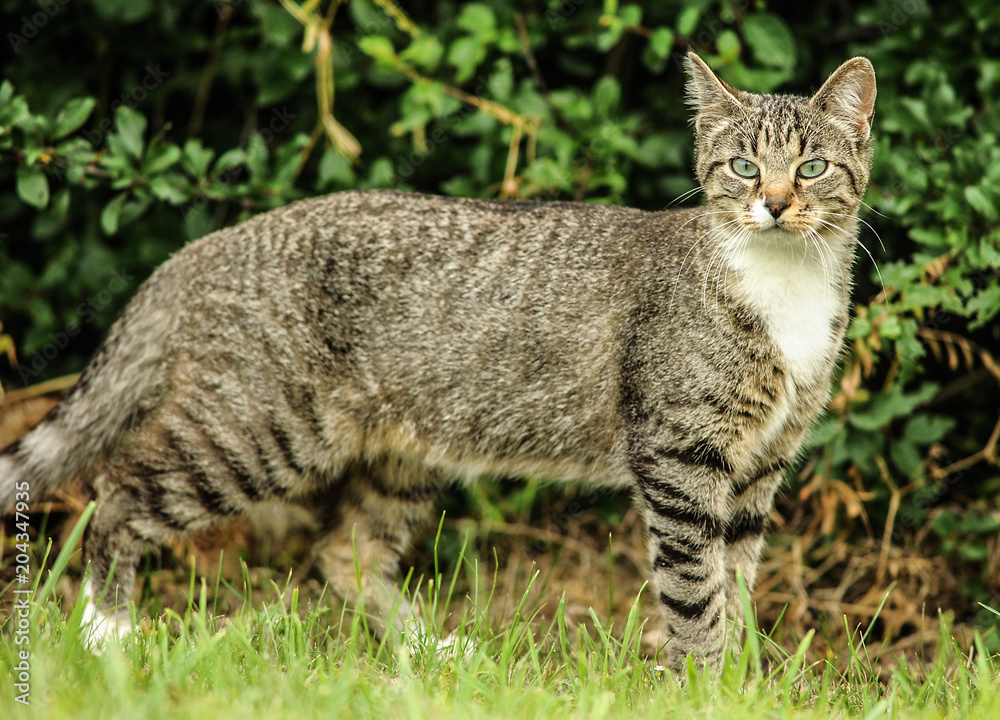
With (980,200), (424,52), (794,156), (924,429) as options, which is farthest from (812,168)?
(424,52)

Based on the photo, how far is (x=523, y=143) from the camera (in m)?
4.88

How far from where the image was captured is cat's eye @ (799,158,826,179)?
349 cm

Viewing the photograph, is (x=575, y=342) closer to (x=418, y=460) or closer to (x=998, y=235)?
(x=418, y=460)

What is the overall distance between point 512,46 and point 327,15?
945mm

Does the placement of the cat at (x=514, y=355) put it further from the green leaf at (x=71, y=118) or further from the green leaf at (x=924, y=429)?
the green leaf at (x=924, y=429)

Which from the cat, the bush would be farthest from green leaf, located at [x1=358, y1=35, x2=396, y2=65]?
the cat

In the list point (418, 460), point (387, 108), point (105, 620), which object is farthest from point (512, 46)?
point (105, 620)

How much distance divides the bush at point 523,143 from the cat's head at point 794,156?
66 cm

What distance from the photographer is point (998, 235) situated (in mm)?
4035

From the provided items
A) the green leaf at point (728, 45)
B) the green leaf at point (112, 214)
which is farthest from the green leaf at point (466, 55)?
the green leaf at point (112, 214)

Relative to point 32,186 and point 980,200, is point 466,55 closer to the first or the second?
point 32,186

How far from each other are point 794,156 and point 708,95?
0.44m

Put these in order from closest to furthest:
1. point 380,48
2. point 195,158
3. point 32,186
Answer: point 32,186 → point 195,158 → point 380,48

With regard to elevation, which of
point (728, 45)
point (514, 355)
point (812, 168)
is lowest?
point (514, 355)
